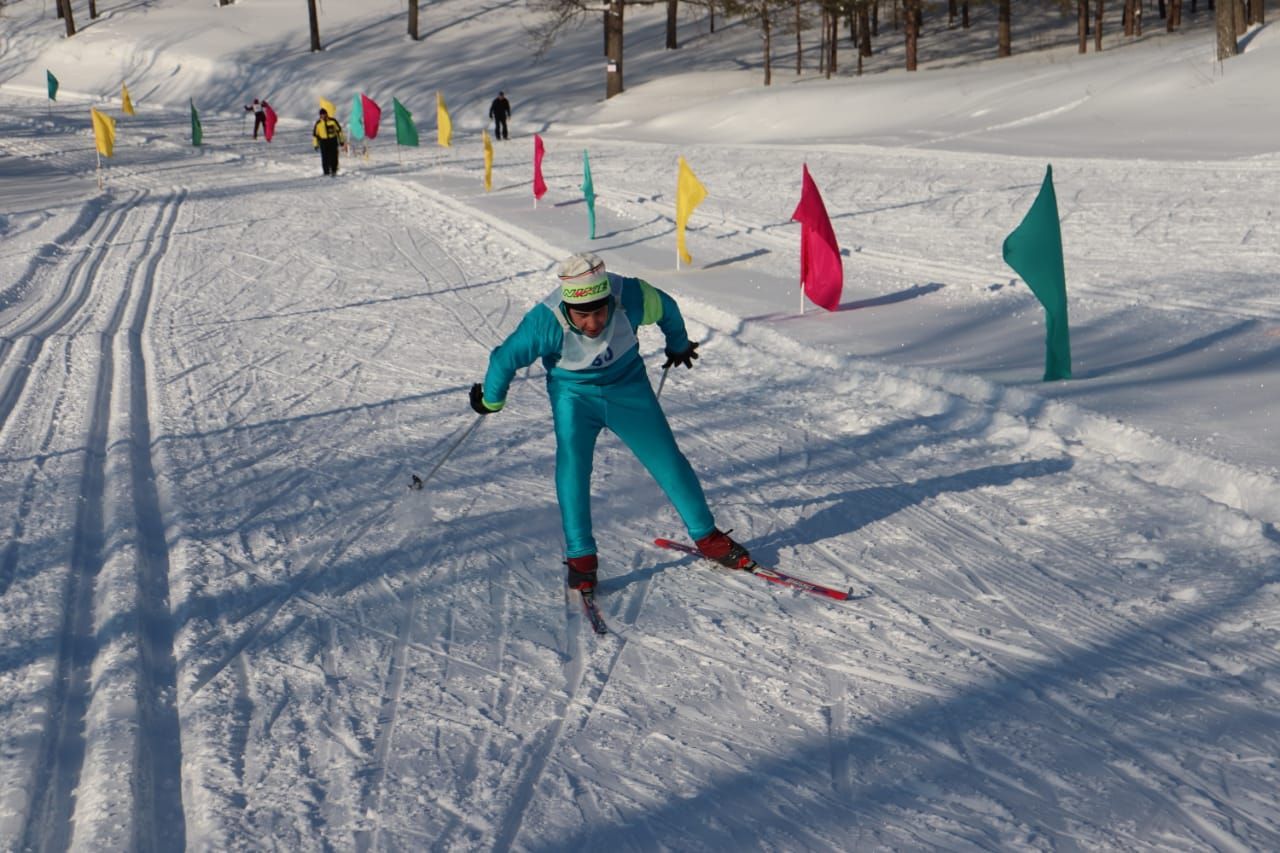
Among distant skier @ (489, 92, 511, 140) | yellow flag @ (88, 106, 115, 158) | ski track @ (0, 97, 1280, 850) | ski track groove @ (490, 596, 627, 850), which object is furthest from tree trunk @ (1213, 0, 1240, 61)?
ski track groove @ (490, 596, 627, 850)

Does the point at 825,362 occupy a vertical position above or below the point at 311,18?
below

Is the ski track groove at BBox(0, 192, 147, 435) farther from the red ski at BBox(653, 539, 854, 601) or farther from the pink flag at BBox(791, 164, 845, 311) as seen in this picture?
the pink flag at BBox(791, 164, 845, 311)

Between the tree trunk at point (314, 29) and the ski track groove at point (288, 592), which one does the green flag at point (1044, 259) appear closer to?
the ski track groove at point (288, 592)

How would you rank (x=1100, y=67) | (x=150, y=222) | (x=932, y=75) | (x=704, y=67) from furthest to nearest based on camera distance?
(x=704, y=67) < (x=932, y=75) < (x=1100, y=67) < (x=150, y=222)

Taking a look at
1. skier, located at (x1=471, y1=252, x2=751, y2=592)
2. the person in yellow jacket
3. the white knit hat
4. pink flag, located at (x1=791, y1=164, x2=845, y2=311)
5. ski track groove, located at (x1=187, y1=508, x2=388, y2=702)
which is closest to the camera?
ski track groove, located at (x1=187, y1=508, x2=388, y2=702)

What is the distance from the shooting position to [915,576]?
540 centimetres

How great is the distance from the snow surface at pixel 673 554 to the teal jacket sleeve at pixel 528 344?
3.28 ft

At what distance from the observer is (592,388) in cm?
519

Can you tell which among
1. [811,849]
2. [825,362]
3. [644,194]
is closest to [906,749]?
[811,849]

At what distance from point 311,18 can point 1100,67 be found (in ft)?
115

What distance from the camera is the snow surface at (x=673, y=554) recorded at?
3803 mm

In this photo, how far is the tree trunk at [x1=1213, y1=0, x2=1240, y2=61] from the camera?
78.6 ft

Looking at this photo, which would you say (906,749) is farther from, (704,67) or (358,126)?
(704,67)

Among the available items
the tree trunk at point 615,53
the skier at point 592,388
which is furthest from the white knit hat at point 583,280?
the tree trunk at point 615,53
